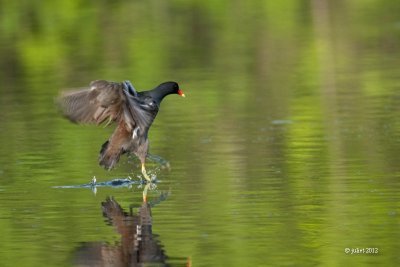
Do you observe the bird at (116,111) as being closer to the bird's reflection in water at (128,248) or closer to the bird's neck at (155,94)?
the bird's neck at (155,94)

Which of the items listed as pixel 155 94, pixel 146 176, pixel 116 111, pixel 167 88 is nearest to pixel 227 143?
pixel 167 88

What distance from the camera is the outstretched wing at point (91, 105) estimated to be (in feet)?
47.2

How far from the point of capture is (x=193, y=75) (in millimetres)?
24422

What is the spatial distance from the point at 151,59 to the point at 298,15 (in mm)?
8902

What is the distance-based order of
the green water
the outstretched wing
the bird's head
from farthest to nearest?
the bird's head
the outstretched wing
the green water

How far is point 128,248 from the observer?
1141 centimetres

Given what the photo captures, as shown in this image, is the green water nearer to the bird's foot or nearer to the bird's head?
the bird's foot

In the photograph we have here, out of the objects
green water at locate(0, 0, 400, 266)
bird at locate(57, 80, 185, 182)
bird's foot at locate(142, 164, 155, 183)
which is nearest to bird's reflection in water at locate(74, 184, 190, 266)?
green water at locate(0, 0, 400, 266)

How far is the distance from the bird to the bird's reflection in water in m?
1.73

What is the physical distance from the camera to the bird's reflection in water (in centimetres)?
1095

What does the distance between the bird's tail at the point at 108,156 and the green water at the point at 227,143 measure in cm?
20

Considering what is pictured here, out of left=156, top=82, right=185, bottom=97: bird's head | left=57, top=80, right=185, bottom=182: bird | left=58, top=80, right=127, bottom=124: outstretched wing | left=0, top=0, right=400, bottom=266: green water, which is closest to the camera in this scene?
left=0, top=0, right=400, bottom=266: green water

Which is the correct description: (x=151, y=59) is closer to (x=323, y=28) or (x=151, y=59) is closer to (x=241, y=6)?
(x=323, y=28)

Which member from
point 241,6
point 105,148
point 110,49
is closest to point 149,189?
point 105,148
